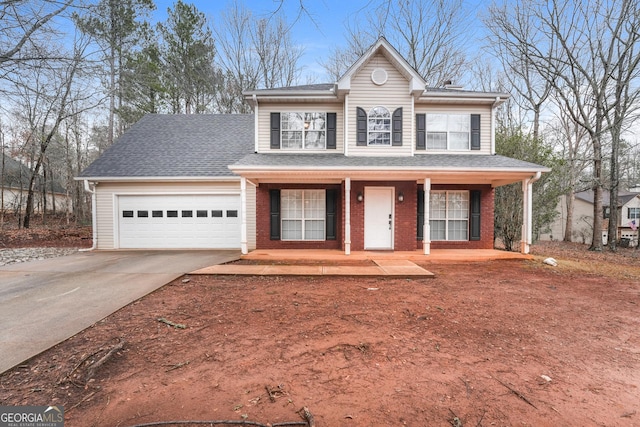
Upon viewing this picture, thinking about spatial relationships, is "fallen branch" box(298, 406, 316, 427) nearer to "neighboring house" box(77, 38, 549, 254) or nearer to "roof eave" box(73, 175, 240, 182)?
"neighboring house" box(77, 38, 549, 254)

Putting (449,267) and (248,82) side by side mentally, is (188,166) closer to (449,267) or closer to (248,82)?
(449,267)

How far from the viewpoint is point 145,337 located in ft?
11.1

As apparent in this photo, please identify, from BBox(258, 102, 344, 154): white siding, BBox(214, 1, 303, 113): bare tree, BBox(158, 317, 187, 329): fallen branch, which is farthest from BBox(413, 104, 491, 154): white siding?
BBox(214, 1, 303, 113): bare tree

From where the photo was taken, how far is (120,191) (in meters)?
10.4

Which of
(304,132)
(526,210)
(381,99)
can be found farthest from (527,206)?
(304,132)

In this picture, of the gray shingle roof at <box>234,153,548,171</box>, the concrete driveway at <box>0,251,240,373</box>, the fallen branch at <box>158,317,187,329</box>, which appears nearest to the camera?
the concrete driveway at <box>0,251,240,373</box>

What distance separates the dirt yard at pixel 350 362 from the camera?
2182mm

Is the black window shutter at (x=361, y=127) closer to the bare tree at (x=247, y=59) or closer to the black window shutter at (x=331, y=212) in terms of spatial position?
the black window shutter at (x=331, y=212)

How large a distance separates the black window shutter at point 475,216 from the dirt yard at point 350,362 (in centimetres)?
479

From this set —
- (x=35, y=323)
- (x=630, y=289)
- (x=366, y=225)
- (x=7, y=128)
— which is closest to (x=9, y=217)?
(x=7, y=128)

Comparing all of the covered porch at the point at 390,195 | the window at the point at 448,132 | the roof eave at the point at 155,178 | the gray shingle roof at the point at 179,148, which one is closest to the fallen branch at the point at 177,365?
the covered porch at the point at 390,195

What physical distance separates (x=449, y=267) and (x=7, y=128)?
2495cm

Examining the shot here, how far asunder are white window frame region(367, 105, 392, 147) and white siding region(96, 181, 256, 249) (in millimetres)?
5104

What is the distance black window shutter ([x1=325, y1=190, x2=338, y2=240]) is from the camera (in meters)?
9.63
